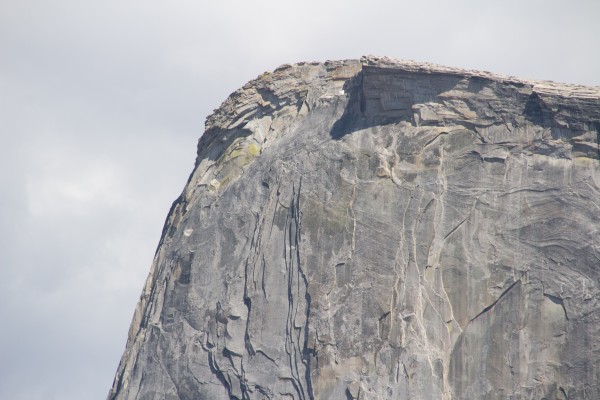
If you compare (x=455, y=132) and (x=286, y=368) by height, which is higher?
(x=455, y=132)

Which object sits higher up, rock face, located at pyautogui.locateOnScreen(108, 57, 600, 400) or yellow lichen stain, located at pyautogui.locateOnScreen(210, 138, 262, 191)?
yellow lichen stain, located at pyautogui.locateOnScreen(210, 138, 262, 191)

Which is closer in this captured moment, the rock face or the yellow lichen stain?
the rock face

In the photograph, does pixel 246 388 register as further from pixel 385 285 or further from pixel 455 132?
pixel 455 132

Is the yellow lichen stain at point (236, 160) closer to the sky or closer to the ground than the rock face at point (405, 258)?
closer to the sky

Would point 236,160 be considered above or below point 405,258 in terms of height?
above

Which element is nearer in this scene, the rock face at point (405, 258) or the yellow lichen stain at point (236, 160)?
the rock face at point (405, 258)

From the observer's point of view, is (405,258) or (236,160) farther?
(236,160)

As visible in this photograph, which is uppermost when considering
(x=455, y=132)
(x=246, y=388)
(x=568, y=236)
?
(x=455, y=132)

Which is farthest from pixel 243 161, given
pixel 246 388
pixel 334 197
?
pixel 246 388
